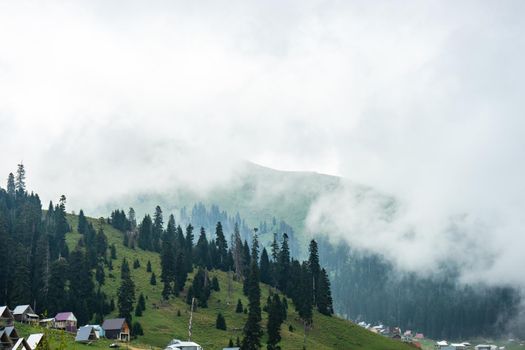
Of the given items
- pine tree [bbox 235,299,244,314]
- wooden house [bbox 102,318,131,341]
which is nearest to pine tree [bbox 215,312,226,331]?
pine tree [bbox 235,299,244,314]

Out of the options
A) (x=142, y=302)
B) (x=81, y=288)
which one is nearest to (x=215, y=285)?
(x=142, y=302)

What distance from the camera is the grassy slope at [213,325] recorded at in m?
143

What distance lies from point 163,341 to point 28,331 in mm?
29282

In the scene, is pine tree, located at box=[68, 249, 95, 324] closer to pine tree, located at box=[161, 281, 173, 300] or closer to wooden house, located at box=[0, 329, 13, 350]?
pine tree, located at box=[161, 281, 173, 300]

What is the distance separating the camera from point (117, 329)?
133750 millimetres

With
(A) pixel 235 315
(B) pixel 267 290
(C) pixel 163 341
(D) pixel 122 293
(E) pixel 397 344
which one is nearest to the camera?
(C) pixel 163 341

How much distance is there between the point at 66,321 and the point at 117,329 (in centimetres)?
1326

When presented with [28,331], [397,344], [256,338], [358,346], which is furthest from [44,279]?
[397,344]

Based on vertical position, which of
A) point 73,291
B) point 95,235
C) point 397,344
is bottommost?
point 397,344

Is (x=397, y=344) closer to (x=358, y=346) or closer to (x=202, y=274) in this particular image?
(x=358, y=346)

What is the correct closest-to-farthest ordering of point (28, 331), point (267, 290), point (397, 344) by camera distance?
point (28, 331), point (397, 344), point (267, 290)

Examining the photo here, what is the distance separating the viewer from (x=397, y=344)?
176 meters

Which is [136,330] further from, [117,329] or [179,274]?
[179,274]

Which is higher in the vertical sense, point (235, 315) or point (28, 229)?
point (28, 229)
